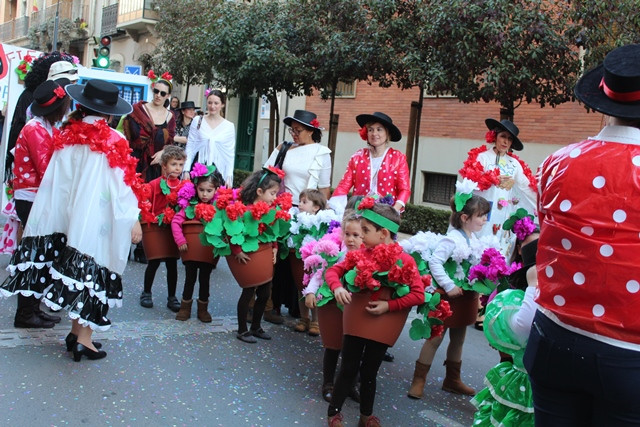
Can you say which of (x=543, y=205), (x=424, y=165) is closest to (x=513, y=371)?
(x=543, y=205)

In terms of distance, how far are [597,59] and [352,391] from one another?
6.72 meters

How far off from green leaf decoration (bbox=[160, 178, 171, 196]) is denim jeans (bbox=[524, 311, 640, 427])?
470cm

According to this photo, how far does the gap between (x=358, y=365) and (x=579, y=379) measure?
202 centimetres

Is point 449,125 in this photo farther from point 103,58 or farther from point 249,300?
point 249,300

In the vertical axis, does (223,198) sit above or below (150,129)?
below

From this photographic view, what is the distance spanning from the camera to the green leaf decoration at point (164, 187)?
6703 millimetres

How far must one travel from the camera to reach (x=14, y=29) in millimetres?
47125

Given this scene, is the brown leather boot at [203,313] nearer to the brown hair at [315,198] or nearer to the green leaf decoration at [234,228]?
the green leaf decoration at [234,228]

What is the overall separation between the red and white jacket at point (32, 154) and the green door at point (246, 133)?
1865cm

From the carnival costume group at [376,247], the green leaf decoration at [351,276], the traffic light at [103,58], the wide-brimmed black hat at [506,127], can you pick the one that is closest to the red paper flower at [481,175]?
the carnival costume group at [376,247]

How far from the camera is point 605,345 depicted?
229 cm

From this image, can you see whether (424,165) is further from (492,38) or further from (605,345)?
(605,345)

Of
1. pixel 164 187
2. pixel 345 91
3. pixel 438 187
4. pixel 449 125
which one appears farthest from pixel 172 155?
pixel 345 91

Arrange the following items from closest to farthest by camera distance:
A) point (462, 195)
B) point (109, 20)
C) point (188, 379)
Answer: point (188, 379), point (462, 195), point (109, 20)
